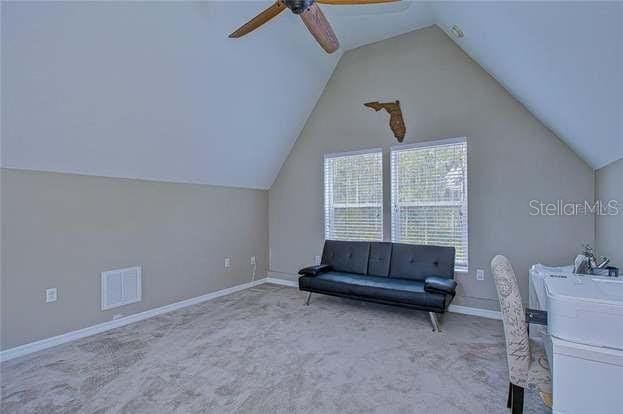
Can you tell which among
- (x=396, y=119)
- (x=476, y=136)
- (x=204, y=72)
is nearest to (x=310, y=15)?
(x=204, y=72)

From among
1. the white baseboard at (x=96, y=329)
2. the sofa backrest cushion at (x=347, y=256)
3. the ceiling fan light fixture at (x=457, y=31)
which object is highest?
the ceiling fan light fixture at (x=457, y=31)

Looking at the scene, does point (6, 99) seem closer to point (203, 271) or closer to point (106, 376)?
point (106, 376)

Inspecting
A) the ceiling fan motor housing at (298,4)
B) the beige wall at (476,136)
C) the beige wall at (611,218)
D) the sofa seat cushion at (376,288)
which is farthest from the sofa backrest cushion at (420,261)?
the ceiling fan motor housing at (298,4)

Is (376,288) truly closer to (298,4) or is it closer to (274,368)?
(274,368)

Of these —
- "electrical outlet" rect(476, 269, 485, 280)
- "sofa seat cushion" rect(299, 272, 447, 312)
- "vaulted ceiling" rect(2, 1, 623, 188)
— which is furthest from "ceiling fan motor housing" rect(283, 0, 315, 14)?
"electrical outlet" rect(476, 269, 485, 280)

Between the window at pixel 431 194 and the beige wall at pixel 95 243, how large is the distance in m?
2.43

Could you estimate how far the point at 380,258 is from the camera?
409cm

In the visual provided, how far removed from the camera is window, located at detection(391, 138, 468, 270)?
12.4ft

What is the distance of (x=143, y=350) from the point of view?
276cm

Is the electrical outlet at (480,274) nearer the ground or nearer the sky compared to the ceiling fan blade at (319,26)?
nearer the ground

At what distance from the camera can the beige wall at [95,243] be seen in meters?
2.72

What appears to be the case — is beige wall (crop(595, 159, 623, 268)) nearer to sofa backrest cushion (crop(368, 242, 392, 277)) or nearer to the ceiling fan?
sofa backrest cushion (crop(368, 242, 392, 277))

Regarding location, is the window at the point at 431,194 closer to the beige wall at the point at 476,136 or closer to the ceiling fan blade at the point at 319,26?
the beige wall at the point at 476,136

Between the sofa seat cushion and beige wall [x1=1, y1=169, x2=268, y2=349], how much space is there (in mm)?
1522
